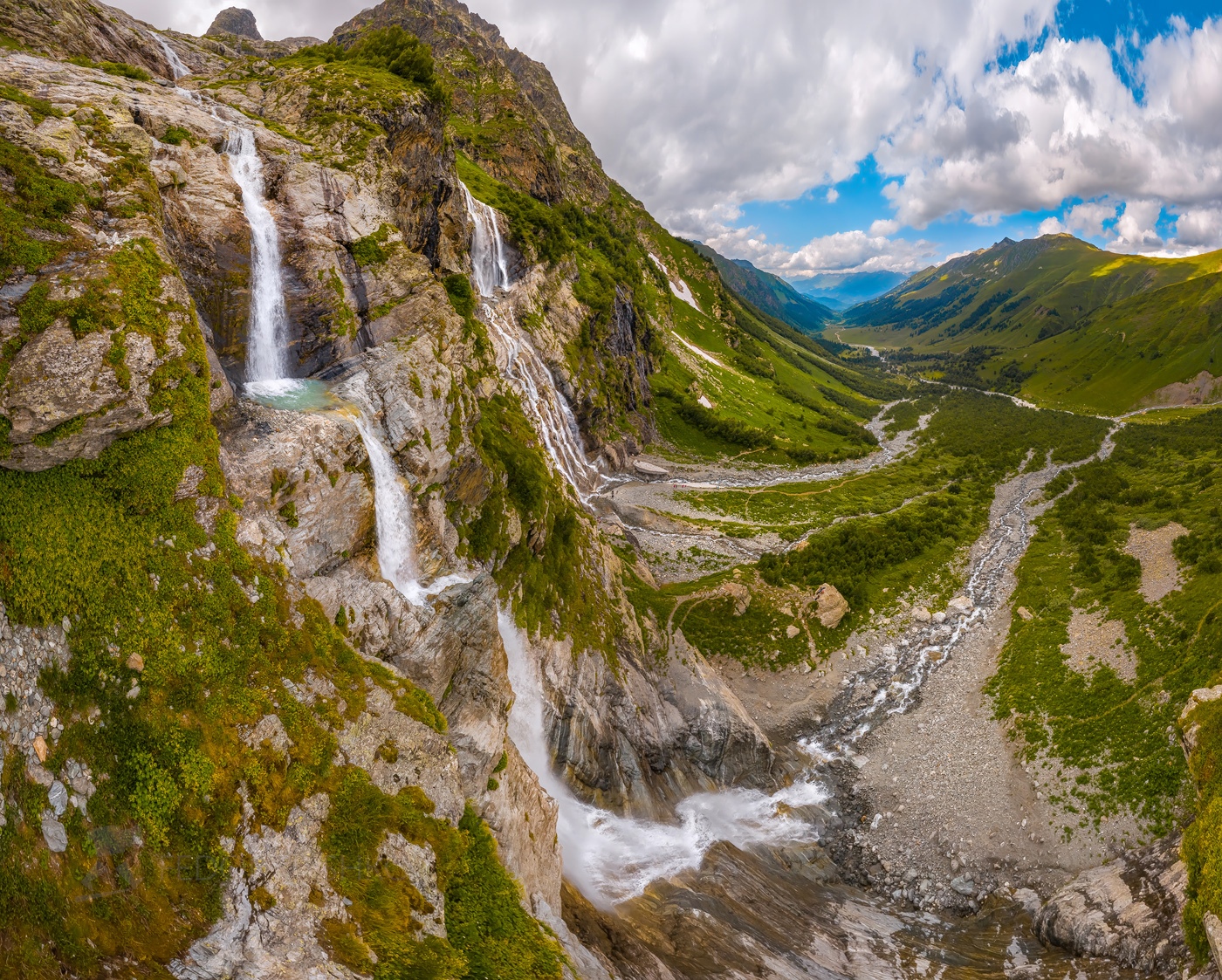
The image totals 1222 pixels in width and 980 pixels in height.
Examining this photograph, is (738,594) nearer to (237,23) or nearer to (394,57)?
(394,57)

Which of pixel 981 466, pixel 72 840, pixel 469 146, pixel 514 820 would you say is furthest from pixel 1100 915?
pixel 469 146

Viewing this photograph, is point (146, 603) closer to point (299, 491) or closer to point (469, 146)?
point (299, 491)

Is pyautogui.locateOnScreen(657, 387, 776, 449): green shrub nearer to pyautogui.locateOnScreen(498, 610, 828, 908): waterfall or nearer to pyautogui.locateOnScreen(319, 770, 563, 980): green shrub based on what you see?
pyautogui.locateOnScreen(498, 610, 828, 908): waterfall

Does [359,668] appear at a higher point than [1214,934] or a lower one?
higher

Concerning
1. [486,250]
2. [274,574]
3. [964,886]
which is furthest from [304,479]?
[486,250]

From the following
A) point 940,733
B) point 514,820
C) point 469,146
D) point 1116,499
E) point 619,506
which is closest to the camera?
point 514,820

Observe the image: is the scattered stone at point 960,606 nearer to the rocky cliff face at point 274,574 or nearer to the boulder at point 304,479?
the rocky cliff face at point 274,574
